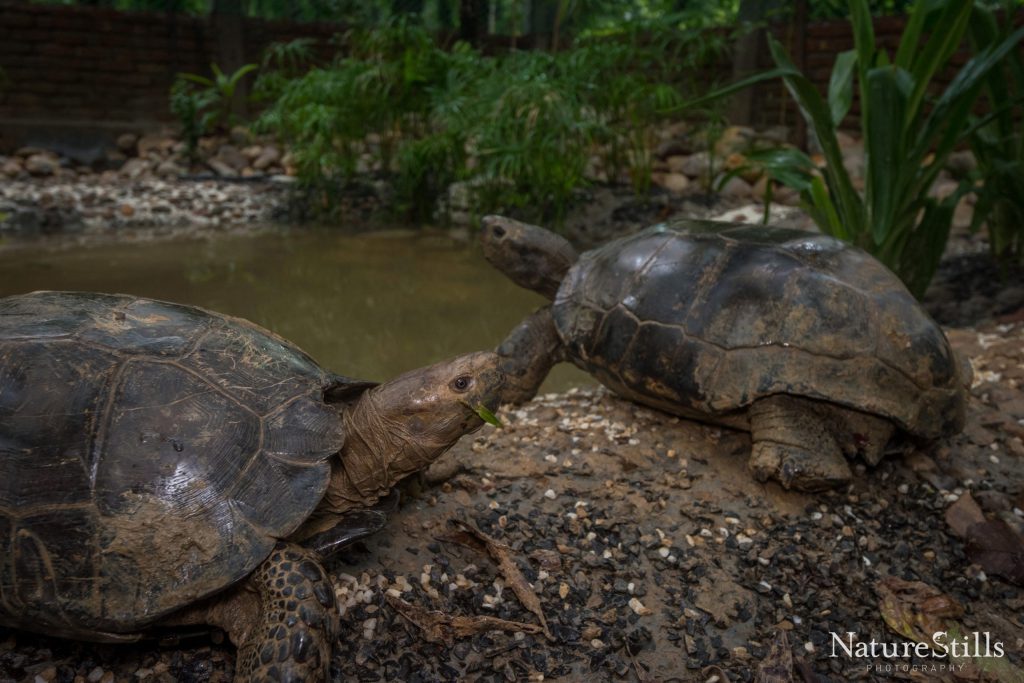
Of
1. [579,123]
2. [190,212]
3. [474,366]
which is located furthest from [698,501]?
[190,212]

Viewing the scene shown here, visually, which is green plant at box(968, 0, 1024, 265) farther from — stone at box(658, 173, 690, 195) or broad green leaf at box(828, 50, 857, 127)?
stone at box(658, 173, 690, 195)

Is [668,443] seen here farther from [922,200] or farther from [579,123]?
[579,123]

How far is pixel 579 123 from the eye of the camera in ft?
21.1

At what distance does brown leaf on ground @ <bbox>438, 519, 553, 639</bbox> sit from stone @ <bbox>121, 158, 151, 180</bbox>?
8.47 meters

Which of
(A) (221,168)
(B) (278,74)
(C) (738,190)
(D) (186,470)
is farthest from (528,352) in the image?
(A) (221,168)

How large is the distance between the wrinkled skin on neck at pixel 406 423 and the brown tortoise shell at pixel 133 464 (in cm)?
10

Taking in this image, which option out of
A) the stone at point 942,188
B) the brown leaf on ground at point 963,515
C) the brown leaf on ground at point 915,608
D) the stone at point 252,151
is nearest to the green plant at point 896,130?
the brown leaf on ground at point 963,515

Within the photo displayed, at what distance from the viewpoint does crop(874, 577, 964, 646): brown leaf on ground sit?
2.25 meters

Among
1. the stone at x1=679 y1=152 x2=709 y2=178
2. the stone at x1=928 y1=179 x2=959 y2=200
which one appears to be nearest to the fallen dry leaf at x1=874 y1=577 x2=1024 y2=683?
the stone at x1=928 y1=179 x2=959 y2=200

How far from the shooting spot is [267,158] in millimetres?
9781

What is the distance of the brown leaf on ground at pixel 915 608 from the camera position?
2252 mm

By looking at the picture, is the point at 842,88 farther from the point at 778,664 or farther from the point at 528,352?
the point at 778,664

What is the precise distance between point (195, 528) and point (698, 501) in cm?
162

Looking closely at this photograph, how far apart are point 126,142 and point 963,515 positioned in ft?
33.3
